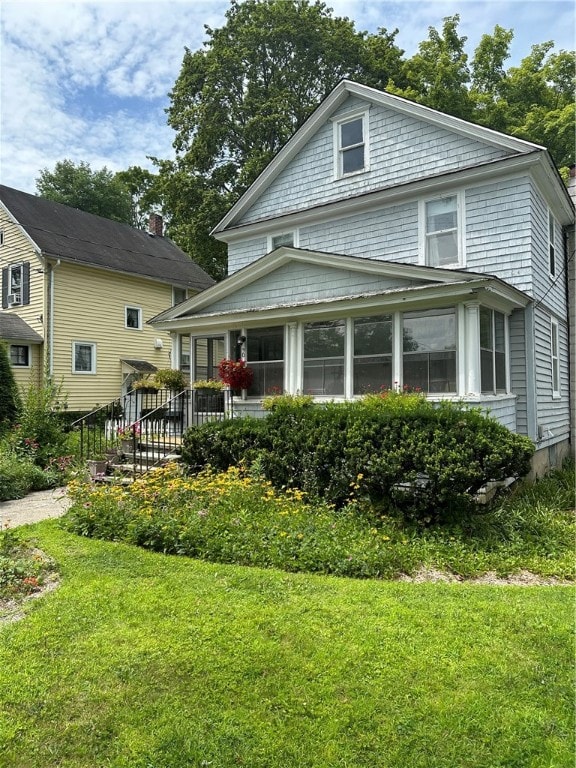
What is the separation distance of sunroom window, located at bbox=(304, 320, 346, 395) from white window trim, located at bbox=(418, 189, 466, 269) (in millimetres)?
2723

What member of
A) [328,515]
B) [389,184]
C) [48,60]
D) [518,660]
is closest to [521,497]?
[328,515]

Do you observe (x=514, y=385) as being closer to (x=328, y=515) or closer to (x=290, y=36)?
(x=328, y=515)

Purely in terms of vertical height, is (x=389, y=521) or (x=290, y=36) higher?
(x=290, y=36)

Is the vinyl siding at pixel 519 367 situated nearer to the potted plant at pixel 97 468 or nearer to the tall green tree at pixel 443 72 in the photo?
the potted plant at pixel 97 468

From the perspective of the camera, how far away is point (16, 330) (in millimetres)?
17250

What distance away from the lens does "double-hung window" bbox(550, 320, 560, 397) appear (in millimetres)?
11250

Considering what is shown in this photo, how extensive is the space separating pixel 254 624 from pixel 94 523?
340cm

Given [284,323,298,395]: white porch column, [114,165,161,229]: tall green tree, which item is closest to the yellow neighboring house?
[114,165,161,229]: tall green tree

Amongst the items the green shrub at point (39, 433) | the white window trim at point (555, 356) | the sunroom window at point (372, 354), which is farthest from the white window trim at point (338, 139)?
the green shrub at point (39, 433)

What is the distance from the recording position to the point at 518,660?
329 cm

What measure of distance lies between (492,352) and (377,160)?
582cm

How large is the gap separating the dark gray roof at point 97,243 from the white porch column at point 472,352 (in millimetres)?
15127

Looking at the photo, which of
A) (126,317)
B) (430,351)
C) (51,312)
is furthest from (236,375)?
(126,317)

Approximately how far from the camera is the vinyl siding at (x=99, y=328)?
18.0 m
